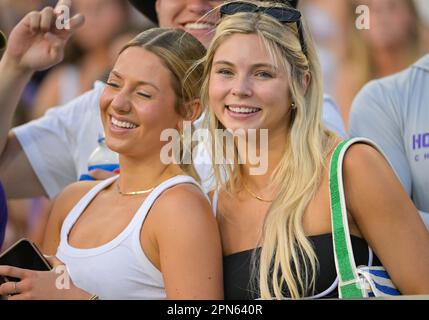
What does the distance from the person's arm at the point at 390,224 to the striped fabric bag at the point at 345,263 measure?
25 millimetres

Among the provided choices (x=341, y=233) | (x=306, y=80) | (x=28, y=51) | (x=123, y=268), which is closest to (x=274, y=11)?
(x=306, y=80)

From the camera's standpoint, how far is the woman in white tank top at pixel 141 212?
192 centimetres

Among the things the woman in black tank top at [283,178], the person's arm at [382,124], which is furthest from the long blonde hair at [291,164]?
the person's arm at [382,124]

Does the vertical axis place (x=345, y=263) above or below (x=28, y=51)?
below

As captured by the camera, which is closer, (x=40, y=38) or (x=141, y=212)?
(x=141, y=212)

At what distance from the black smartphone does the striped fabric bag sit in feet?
2.15

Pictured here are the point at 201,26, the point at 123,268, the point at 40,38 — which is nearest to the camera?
the point at 123,268

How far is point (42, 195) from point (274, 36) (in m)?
1.10

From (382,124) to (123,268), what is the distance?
0.95 m

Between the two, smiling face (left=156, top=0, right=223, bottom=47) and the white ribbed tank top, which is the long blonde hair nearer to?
the white ribbed tank top

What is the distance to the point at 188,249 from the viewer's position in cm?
191

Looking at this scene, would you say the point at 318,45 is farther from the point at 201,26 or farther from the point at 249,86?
the point at 249,86

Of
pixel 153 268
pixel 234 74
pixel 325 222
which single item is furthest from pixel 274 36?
pixel 153 268
